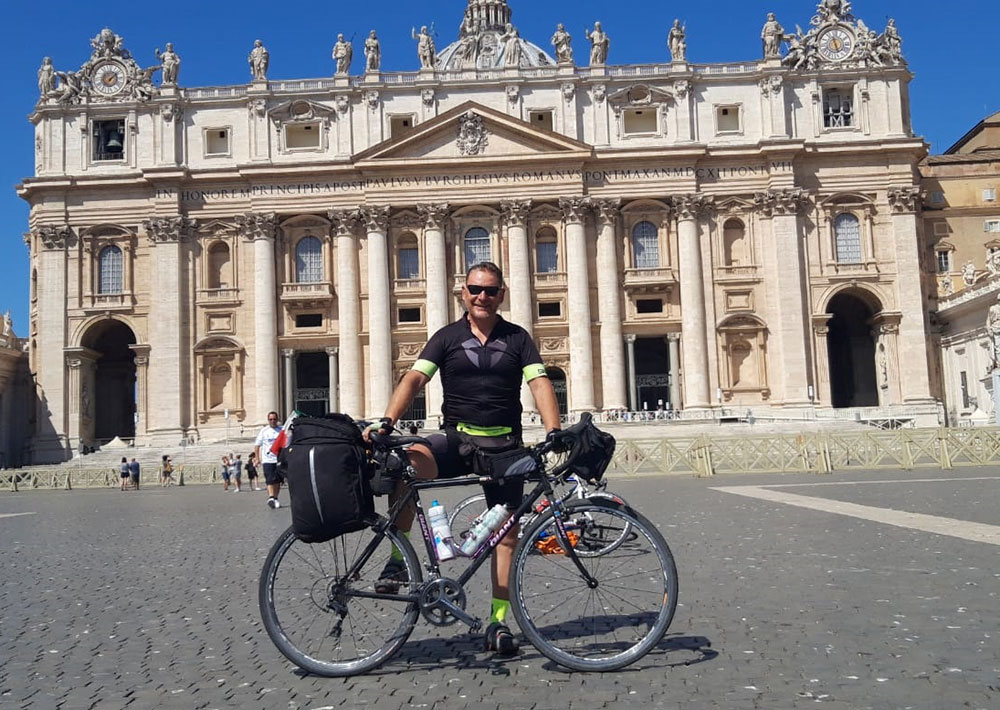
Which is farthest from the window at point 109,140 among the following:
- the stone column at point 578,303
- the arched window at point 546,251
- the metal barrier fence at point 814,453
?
the metal barrier fence at point 814,453

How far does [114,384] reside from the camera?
54.1 m

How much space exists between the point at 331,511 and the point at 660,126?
47412 mm

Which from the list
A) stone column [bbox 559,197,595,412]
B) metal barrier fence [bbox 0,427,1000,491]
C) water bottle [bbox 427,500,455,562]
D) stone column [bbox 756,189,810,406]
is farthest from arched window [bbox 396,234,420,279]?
water bottle [bbox 427,500,455,562]

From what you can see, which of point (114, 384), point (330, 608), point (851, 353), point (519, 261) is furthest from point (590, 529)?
point (114, 384)

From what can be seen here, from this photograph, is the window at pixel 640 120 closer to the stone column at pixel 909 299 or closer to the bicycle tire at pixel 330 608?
the stone column at pixel 909 299

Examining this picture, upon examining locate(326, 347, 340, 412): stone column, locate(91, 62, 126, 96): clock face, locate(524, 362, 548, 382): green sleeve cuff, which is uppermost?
locate(91, 62, 126, 96): clock face

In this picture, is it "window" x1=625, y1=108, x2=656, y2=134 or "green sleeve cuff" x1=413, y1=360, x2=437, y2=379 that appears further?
"window" x1=625, y1=108, x2=656, y2=134

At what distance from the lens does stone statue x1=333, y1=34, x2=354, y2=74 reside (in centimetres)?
5062

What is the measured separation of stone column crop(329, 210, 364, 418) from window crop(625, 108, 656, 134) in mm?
14733

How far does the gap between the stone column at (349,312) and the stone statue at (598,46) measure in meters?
14.7

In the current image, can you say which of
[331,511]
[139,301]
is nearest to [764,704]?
[331,511]

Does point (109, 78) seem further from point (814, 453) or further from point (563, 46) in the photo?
point (814, 453)

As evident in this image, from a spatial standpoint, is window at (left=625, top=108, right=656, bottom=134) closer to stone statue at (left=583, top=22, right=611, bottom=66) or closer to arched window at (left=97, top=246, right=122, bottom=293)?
stone statue at (left=583, top=22, right=611, bottom=66)

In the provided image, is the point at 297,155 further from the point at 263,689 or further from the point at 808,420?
the point at 263,689
